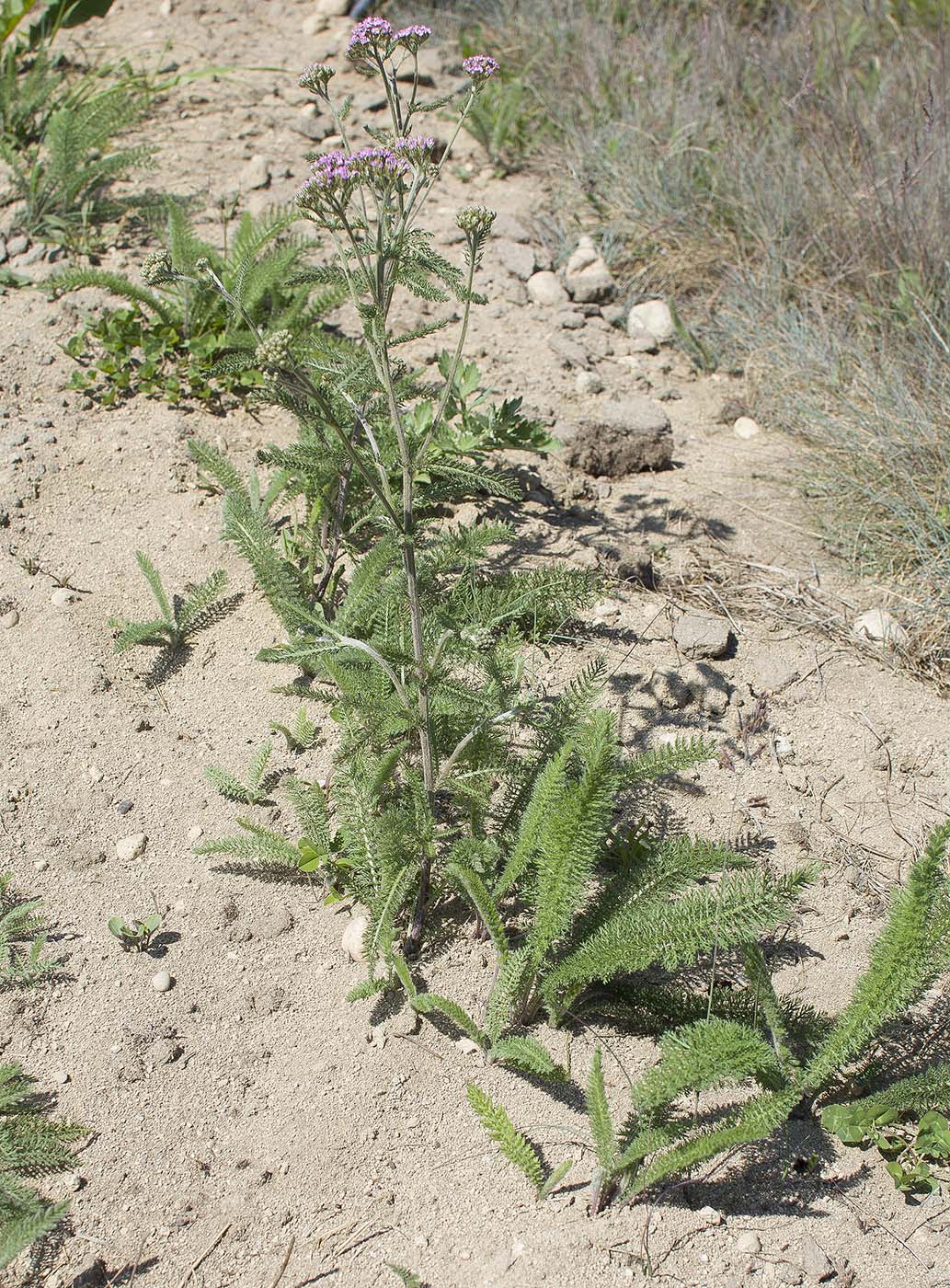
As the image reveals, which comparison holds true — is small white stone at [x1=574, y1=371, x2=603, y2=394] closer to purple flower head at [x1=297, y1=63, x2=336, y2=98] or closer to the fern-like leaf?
purple flower head at [x1=297, y1=63, x2=336, y2=98]

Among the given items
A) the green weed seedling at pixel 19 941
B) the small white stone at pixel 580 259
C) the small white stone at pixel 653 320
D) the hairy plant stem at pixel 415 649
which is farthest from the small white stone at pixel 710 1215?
the small white stone at pixel 580 259

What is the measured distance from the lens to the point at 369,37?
2.25 meters

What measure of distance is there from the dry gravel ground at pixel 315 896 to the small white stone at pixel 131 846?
16mm

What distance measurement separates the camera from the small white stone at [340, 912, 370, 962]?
2453 mm

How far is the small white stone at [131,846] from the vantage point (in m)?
2.66

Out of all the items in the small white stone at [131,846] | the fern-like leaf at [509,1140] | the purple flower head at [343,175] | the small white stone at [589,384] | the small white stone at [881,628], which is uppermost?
the purple flower head at [343,175]

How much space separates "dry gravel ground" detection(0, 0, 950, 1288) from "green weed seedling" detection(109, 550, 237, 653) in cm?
6

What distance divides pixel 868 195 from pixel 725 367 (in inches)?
36.3

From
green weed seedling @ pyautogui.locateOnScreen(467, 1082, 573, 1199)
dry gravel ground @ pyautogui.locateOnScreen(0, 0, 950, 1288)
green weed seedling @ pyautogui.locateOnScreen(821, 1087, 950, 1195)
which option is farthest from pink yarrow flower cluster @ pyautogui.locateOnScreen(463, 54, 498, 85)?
green weed seedling @ pyautogui.locateOnScreen(821, 1087, 950, 1195)

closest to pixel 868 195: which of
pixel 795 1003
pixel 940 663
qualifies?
pixel 940 663

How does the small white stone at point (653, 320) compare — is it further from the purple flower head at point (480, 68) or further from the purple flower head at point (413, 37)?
the purple flower head at point (413, 37)

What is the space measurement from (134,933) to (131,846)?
0.25 m

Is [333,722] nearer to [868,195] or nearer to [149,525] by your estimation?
[149,525]

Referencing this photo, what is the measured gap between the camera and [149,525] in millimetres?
3457
